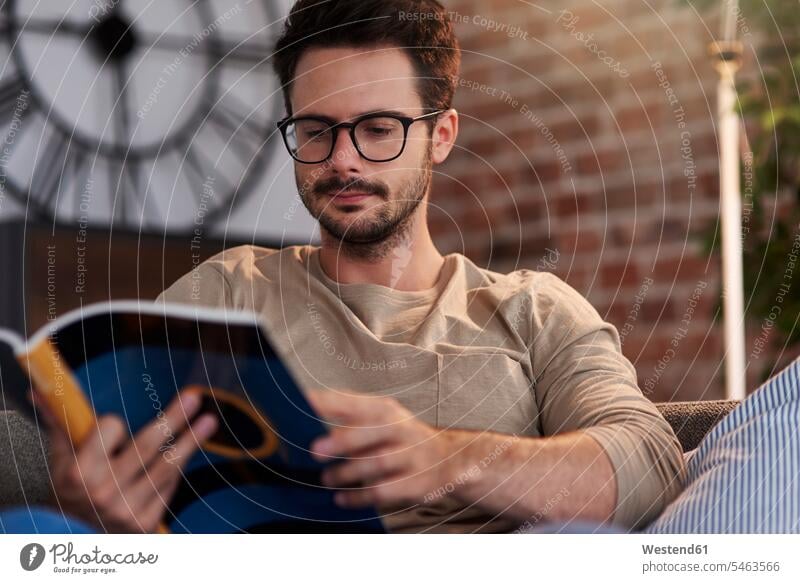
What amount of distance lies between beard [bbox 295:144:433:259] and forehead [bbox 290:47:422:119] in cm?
4

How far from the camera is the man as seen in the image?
25.3 inches

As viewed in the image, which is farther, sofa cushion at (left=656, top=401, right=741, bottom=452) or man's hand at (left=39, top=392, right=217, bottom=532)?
sofa cushion at (left=656, top=401, right=741, bottom=452)

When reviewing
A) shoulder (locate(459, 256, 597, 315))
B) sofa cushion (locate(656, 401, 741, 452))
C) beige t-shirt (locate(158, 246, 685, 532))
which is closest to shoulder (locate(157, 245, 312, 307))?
beige t-shirt (locate(158, 246, 685, 532))

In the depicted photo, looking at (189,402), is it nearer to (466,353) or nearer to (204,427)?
(204,427)

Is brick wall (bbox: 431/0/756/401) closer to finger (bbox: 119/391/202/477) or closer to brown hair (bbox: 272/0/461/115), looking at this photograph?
brown hair (bbox: 272/0/461/115)

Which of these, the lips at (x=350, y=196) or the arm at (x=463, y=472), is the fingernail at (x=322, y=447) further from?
the lips at (x=350, y=196)

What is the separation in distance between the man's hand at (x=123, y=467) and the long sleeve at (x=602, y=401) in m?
0.20

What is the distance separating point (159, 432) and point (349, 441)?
4.3 inches

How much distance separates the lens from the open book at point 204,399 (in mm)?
642

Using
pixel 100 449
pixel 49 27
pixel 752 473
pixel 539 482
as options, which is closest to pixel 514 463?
pixel 539 482

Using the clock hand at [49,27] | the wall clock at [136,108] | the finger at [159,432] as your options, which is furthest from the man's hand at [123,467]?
the clock hand at [49,27]

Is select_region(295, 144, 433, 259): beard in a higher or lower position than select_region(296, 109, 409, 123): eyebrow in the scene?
lower

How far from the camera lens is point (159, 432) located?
64cm

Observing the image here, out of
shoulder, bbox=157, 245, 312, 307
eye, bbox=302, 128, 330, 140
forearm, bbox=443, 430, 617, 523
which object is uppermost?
Answer: eye, bbox=302, 128, 330, 140
